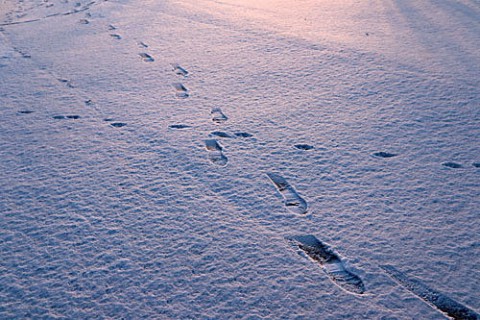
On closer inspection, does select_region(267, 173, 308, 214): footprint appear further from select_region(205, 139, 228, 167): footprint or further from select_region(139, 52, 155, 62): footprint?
select_region(139, 52, 155, 62): footprint

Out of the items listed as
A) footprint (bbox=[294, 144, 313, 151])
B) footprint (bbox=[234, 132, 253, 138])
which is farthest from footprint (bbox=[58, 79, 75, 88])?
footprint (bbox=[294, 144, 313, 151])

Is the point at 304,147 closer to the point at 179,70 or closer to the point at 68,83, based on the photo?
the point at 179,70

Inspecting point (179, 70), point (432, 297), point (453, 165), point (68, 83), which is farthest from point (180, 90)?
point (432, 297)

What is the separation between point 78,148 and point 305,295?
141 cm

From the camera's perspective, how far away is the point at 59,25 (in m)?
4.36

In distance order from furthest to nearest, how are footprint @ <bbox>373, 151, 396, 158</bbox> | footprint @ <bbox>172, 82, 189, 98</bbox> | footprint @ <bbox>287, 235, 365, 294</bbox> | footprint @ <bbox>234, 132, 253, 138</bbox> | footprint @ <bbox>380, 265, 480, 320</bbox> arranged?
footprint @ <bbox>172, 82, 189, 98</bbox>
footprint @ <bbox>234, 132, 253, 138</bbox>
footprint @ <bbox>373, 151, 396, 158</bbox>
footprint @ <bbox>287, 235, 365, 294</bbox>
footprint @ <bbox>380, 265, 480, 320</bbox>

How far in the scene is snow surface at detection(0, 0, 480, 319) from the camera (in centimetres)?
137

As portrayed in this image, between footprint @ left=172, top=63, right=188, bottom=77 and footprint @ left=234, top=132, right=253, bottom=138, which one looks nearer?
footprint @ left=234, top=132, right=253, bottom=138

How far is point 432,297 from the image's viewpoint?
1324 mm

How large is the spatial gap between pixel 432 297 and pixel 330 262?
0.33m

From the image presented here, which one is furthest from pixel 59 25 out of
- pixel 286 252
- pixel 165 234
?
pixel 286 252

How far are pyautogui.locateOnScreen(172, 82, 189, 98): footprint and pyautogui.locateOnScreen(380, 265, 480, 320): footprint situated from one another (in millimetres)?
1732

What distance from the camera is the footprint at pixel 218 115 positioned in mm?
2406

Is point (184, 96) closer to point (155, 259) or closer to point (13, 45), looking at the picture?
point (155, 259)
